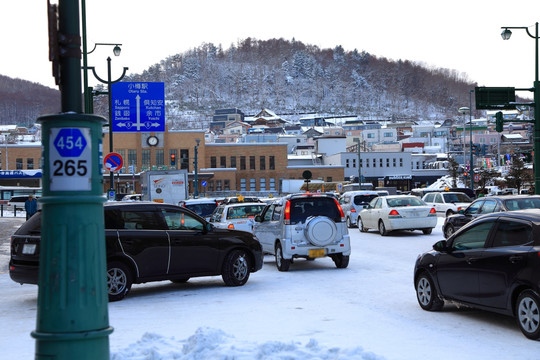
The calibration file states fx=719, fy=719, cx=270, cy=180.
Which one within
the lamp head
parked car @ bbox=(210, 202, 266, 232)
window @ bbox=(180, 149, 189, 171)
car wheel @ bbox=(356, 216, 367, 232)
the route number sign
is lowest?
car wheel @ bbox=(356, 216, 367, 232)

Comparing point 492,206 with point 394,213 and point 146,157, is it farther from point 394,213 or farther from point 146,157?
point 146,157

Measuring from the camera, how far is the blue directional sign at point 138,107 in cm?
3272

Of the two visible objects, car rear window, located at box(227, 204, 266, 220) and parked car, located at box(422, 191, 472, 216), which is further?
parked car, located at box(422, 191, 472, 216)

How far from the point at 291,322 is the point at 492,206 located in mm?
14423

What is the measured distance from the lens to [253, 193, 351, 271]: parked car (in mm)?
16922

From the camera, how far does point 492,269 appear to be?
9.07m

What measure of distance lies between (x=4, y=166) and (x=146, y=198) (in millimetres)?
71842

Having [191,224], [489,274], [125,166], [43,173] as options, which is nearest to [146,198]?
[191,224]

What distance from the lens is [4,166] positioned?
4205 inches

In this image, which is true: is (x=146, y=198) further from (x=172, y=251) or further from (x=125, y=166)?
(x=125, y=166)

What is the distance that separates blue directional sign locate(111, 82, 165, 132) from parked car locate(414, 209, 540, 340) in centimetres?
2364

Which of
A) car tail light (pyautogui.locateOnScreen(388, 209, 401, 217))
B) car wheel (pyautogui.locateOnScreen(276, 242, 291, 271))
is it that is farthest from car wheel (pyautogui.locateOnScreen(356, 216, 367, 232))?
car wheel (pyautogui.locateOnScreen(276, 242, 291, 271))

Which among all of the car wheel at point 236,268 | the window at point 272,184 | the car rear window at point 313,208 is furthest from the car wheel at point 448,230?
the window at point 272,184

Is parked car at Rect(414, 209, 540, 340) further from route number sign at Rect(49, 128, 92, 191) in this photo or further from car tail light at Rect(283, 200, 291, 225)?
car tail light at Rect(283, 200, 291, 225)
